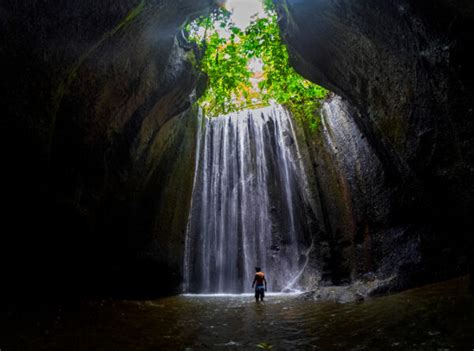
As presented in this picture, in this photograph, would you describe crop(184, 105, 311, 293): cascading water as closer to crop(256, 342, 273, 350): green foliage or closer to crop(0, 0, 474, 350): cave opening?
crop(0, 0, 474, 350): cave opening

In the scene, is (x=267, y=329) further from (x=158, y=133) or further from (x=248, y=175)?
(x=248, y=175)

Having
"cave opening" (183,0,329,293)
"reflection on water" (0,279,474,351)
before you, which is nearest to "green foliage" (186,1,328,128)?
"cave opening" (183,0,329,293)

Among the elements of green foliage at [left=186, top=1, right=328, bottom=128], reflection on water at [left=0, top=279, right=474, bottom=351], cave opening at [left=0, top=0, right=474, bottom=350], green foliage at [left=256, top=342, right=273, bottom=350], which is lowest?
green foliage at [left=256, top=342, right=273, bottom=350]

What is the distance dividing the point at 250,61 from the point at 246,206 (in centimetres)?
664

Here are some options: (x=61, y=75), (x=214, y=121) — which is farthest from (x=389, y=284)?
(x=214, y=121)

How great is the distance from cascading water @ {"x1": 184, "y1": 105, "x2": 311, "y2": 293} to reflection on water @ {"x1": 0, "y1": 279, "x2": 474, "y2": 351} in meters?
7.96

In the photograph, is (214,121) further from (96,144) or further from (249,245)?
(96,144)

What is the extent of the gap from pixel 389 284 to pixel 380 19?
18.5 ft

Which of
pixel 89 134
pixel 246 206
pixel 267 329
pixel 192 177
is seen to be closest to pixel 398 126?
pixel 267 329

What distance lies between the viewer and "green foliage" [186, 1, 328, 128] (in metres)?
10.7

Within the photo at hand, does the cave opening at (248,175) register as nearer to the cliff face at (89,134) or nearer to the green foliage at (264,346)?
the cliff face at (89,134)

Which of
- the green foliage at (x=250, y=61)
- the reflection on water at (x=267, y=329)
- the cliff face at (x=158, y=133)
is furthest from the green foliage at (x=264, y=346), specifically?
the green foliage at (x=250, y=61)

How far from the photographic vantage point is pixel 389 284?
7289 millimetres

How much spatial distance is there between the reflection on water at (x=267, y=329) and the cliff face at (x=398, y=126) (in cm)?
206
